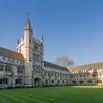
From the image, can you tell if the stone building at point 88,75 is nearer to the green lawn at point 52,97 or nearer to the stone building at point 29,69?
the stone building at point 29,69

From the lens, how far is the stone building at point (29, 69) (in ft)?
123

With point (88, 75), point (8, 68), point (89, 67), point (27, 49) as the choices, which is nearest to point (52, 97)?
point (8, 68)

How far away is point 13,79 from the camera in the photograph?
1497 inches

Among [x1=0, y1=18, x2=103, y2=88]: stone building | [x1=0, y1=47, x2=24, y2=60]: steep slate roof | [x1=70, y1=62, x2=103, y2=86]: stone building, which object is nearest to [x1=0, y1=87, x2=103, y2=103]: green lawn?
[x1=0, y1=18, x2=103, y2=88]: stone building

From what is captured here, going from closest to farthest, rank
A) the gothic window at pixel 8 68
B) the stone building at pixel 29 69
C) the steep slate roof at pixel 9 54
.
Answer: the gothic window at pixel 8 68
the stone building at pixel 29 69
the steep slate roof at pixel 9 54

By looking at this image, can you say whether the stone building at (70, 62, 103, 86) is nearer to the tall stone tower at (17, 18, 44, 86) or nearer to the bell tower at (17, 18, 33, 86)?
the tall stone tower at (17, 18, 44, 86)

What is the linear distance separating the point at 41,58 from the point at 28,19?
33.2 feet

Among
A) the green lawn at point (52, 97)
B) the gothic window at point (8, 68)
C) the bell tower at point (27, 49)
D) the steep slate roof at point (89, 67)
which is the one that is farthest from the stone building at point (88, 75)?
the green lawn at point (52, 97)

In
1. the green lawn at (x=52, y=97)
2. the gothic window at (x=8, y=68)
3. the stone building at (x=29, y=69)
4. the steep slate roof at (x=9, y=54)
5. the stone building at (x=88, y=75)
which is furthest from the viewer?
the stone building at (x=88, y=75)

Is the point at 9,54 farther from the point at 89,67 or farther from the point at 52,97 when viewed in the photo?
the point at 89,67

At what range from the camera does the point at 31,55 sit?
43.8 m

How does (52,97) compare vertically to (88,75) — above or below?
below

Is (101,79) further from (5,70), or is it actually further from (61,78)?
(5,70)

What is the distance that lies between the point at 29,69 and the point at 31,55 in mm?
3372
